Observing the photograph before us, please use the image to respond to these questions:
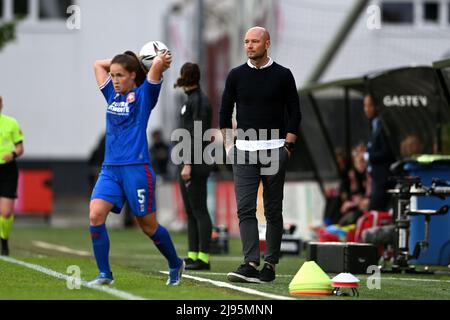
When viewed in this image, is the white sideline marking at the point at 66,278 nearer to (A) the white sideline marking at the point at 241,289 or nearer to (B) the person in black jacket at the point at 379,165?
(A) the white sideline marking at the point at 241,289

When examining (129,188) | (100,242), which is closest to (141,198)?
(129,188)

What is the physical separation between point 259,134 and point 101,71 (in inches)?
64.5

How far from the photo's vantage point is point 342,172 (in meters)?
20.9

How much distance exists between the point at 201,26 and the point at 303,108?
7.21 m

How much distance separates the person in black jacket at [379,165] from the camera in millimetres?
18000

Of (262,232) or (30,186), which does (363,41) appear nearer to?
(30,186)

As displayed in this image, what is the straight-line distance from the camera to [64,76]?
4362 cm

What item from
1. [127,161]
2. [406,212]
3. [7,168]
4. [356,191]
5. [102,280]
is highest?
[127,161]

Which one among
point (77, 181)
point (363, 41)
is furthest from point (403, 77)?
point (77, 181)

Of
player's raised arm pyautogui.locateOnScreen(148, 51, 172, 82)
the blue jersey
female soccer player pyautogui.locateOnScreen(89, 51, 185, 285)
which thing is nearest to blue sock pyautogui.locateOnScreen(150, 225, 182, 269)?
female soccer player pyautogui.locateOnScreen(89, 51, 185, 285)

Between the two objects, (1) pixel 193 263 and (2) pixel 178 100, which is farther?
(2) pixel 178 100

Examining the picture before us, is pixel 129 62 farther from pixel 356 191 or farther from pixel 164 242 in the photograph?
pixel 356 191

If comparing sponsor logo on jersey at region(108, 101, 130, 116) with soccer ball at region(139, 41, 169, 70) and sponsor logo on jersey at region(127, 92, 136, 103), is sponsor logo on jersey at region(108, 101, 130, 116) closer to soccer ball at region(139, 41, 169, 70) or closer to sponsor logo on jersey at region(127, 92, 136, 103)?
sponsor logo on jersey at region(127, 92, 136, 103)

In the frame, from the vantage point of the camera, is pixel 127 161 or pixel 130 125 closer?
pixel 127 161
